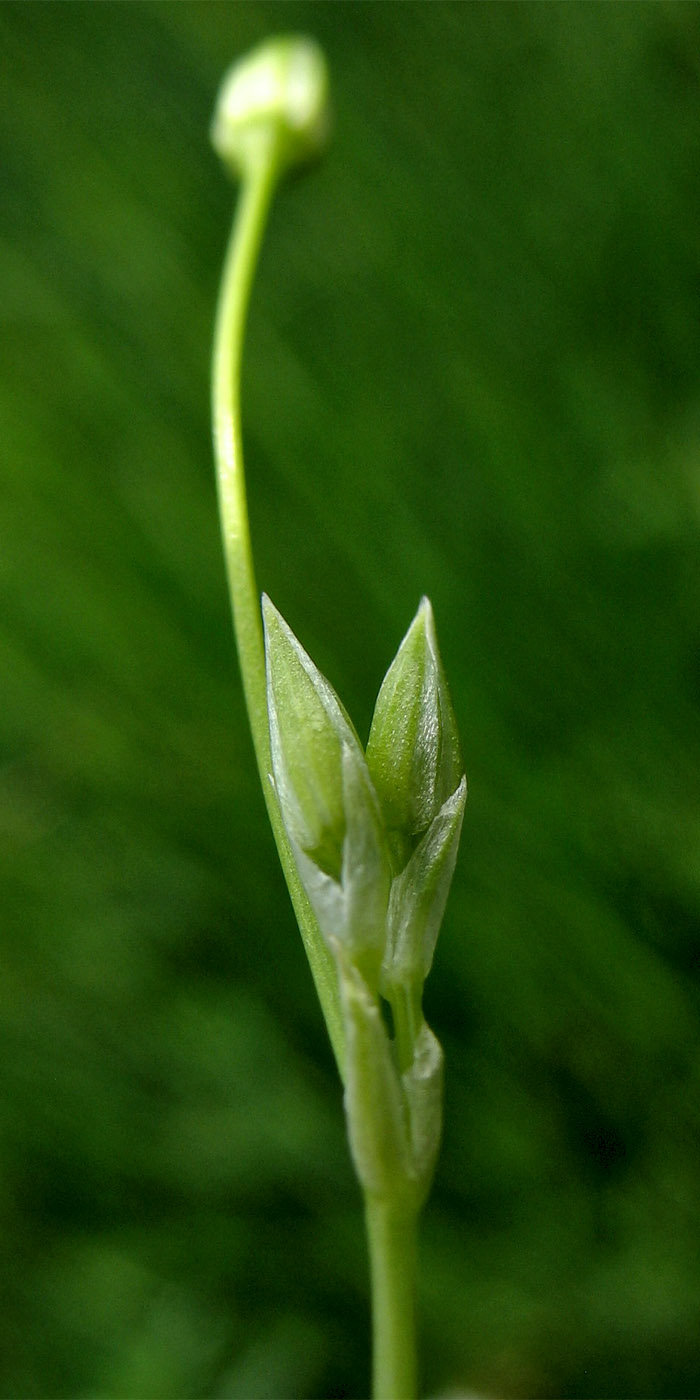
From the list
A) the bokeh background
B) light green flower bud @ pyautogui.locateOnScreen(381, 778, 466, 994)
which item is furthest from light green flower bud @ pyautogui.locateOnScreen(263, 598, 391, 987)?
the bokeh background

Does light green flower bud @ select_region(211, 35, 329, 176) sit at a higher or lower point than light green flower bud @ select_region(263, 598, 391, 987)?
higher

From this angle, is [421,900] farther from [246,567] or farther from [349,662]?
[349,662]

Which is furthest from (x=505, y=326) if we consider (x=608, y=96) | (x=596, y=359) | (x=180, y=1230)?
(x=180, y=1230)

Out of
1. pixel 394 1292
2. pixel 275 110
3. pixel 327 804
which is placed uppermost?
pixel 275 110

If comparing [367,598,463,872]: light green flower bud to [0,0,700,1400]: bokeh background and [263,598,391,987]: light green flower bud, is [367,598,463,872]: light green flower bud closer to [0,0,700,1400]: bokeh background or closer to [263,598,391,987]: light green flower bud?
[263,598,391,987]: light green flower bud

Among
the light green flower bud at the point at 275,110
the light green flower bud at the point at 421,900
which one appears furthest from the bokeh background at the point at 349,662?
the light green flower bud at the point at 421,900

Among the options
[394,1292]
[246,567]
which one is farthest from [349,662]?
[394,1292]
